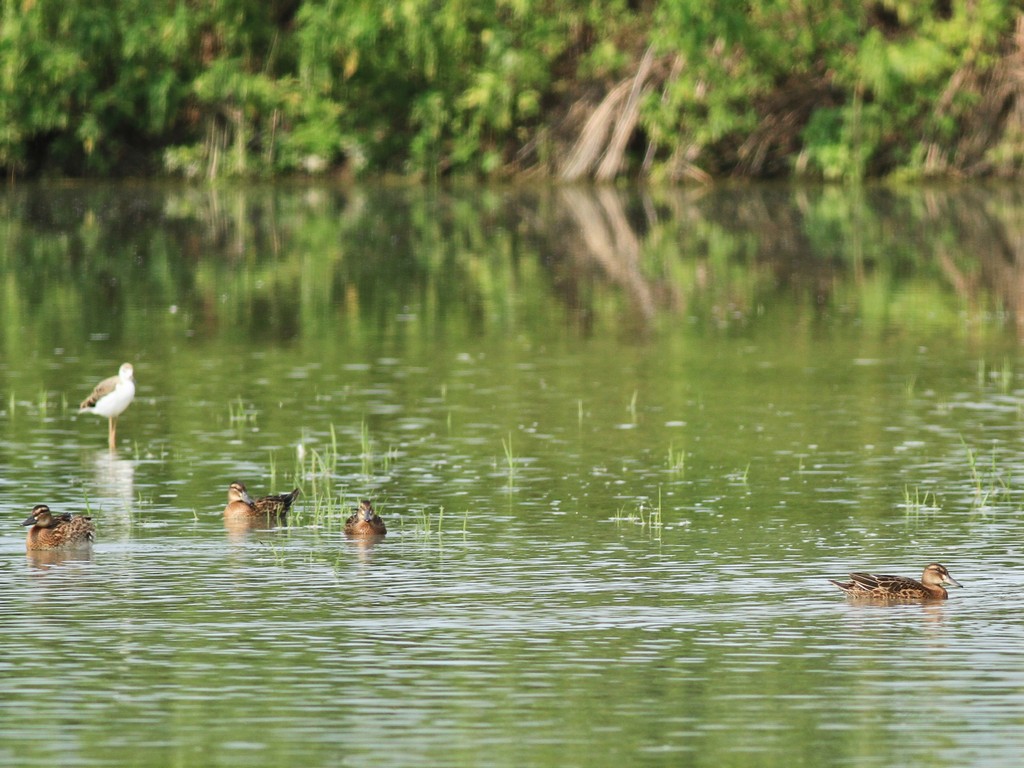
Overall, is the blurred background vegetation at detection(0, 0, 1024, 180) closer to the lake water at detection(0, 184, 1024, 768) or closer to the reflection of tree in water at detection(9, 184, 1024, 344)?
the reflection of tree in water at detection(9, 184, 1024, 344)

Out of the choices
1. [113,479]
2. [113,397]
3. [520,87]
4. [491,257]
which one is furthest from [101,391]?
[520,87]

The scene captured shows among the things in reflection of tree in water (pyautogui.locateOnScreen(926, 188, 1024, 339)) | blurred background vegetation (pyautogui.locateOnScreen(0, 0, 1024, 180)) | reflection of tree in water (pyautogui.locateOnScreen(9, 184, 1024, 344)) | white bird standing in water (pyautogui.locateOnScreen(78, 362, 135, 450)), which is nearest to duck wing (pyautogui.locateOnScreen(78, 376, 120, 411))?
white bird standing in water (pyautogui.locateOnScreen(78, 362, 135, 450))

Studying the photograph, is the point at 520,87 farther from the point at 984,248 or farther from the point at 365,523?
the point at 365,523

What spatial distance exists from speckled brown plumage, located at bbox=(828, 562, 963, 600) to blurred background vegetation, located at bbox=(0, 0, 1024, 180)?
3865cm

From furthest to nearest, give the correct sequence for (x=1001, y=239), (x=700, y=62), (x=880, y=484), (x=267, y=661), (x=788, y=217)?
(x=700, y=62), (x=788, y=217), (x=1001, y=239), (x=880, y=484), (x=267, y=661)

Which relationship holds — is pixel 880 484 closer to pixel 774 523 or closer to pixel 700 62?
pixel 774 523

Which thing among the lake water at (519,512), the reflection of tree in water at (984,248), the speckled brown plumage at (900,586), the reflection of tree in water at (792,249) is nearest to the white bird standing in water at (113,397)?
the lake water at (519,512)

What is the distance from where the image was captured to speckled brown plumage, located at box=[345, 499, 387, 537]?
13555mm

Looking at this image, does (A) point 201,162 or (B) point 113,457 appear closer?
(B) point 113,457

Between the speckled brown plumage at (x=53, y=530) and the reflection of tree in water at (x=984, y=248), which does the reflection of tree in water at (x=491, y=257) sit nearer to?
the reflection of tree in water at (x=984, y=248)

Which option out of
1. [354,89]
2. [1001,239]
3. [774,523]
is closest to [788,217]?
[1001,239]

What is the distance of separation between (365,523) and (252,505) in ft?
3.00

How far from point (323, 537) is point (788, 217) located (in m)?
29.6

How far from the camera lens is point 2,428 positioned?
18562 millimetres
